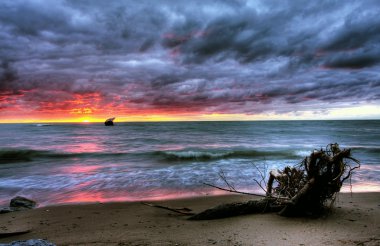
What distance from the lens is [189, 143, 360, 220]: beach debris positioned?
19.5 ft

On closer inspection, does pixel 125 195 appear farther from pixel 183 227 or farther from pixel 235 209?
pixel 235 209

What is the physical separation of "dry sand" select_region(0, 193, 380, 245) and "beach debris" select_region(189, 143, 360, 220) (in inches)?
8.7

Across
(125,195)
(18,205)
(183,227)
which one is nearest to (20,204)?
(18,205)

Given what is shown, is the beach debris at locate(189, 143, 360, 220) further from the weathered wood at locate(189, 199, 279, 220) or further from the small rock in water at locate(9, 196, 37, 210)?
the small rock in water at locate(9, 196, 37, 210)

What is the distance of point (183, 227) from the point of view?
5.76 m

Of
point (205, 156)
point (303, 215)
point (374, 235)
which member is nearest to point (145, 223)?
point (303, 215)

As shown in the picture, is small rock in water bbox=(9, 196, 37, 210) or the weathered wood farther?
small rock in water bbox=(9, 196, 37, 210)

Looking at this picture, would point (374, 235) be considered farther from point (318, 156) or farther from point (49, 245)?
point (49, 245)

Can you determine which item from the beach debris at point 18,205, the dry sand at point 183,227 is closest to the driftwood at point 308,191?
the dry sand at point 183,227

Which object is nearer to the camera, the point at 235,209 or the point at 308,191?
the point at 308,191

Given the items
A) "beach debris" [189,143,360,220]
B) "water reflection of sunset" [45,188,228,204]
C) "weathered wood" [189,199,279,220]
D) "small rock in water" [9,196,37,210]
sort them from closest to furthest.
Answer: "beach debris" [189,143,360,220], "weathered wood" [189,199,279,220], "small rock in water" [9,196,37,210], "water reflection of sunset" [45,188,228,204]

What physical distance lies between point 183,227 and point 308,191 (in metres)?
2.76

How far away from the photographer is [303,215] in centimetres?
615

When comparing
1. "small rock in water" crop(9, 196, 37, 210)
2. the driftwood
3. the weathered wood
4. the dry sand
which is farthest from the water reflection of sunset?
the weathered wood
